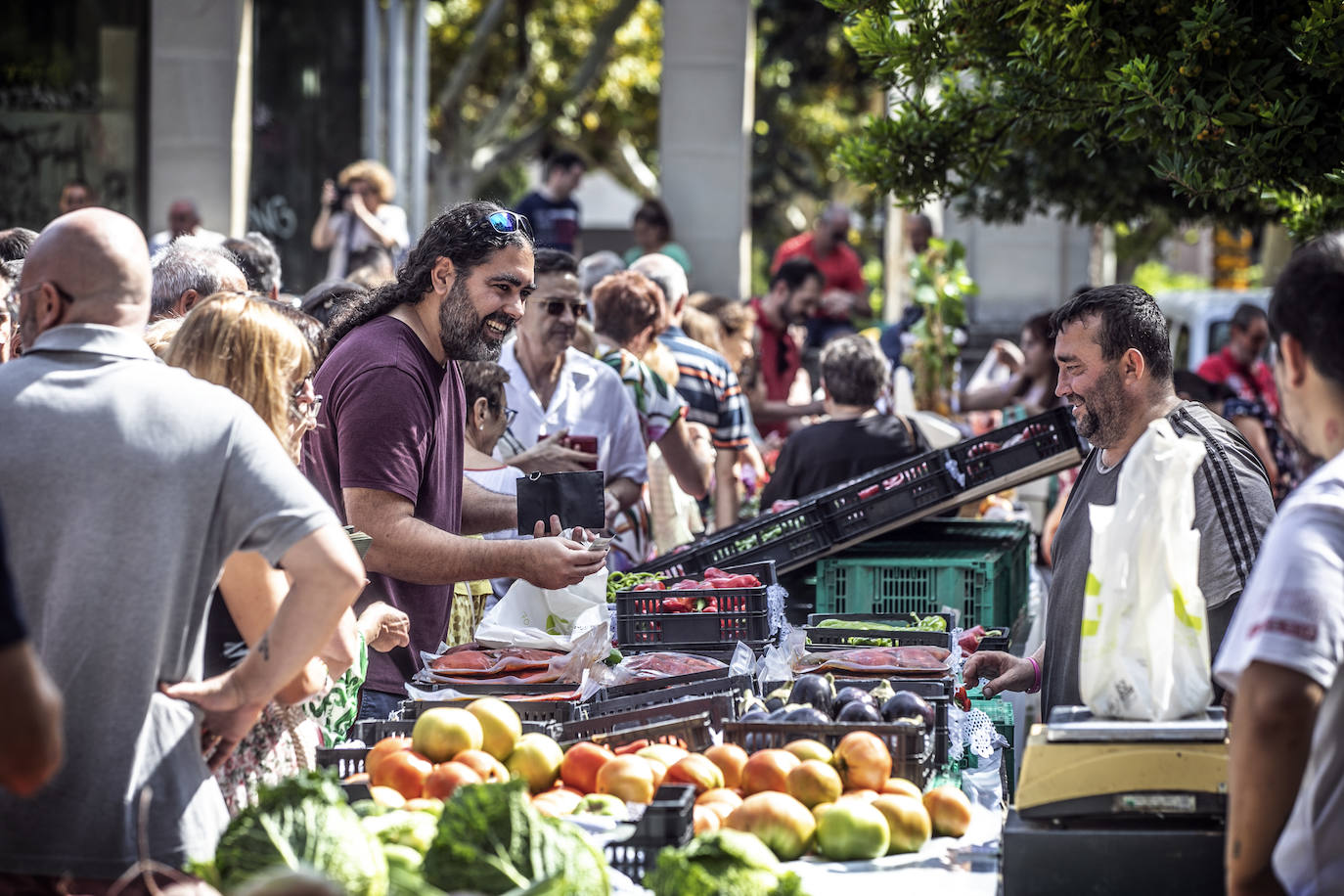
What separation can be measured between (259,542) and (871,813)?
1.32 m

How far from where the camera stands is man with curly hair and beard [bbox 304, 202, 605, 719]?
4.21m

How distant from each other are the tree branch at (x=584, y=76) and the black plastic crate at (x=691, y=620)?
19.8 meters

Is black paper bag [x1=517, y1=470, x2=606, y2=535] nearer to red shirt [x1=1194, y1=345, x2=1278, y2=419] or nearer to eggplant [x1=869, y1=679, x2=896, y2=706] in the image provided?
eggplant [x1=869, y1=679, x2=896, y2=706]

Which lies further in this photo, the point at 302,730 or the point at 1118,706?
the point at 302,730

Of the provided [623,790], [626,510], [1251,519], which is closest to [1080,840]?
[623,790]

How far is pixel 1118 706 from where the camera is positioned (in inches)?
116

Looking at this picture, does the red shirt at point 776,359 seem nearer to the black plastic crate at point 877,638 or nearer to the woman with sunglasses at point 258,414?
the black plastic crate at point 877,638

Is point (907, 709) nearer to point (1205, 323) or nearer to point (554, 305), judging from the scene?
point (554, 305)

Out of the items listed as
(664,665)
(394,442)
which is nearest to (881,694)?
(664,665)

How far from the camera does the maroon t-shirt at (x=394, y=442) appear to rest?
422 centimetres

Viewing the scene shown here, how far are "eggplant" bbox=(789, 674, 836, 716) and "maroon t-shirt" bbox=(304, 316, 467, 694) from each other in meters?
1.24

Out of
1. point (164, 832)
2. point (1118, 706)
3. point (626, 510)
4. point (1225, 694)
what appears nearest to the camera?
point (164, 832)

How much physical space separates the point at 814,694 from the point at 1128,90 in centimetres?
226

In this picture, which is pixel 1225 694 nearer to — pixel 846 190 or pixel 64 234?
pixel 64 234
